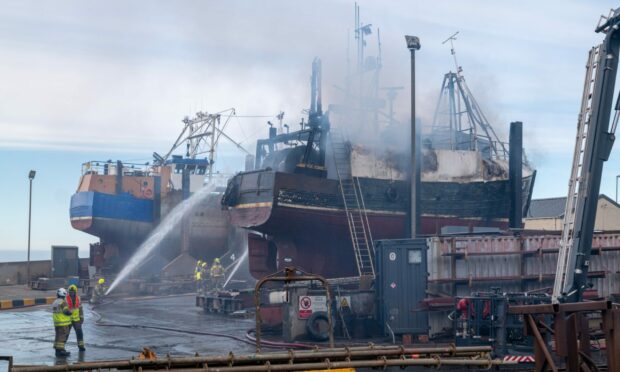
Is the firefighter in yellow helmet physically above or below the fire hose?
below

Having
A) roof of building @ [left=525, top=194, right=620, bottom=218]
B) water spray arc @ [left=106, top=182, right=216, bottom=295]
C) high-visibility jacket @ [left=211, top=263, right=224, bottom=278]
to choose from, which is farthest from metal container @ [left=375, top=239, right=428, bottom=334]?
roof of building @ [left=525, top=194, right=620, bottom=218]

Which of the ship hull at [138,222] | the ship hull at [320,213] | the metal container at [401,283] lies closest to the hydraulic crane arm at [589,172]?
the metal container at [401,283]

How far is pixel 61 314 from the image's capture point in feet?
51.1

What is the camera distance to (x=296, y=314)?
1680 cm

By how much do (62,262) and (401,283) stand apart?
23397 millimetres

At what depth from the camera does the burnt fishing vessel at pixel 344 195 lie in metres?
26.5

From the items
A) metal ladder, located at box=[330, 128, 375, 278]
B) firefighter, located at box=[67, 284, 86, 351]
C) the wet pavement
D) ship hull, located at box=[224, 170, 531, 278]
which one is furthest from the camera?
metal ladder, located at box=[330, 128, 375, 278]

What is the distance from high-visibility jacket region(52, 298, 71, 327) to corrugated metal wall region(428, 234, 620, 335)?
29.8 ft

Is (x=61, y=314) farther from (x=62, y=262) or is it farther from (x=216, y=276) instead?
(x=62, y=262)

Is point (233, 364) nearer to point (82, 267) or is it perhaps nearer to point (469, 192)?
point (469, 192)

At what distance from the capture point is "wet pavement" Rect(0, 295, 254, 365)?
16047 millimetres

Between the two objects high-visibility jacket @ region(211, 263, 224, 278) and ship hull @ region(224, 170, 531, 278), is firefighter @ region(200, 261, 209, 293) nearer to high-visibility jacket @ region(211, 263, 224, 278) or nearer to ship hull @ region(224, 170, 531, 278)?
high-visibility jacket @ region(211, 263, 224, 278)

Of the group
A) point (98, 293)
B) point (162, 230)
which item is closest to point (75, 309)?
point (98, 293)

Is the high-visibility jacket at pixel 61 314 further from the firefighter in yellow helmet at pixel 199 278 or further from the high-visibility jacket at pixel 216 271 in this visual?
the firefighter in yellow helmet at pixel 199 278
